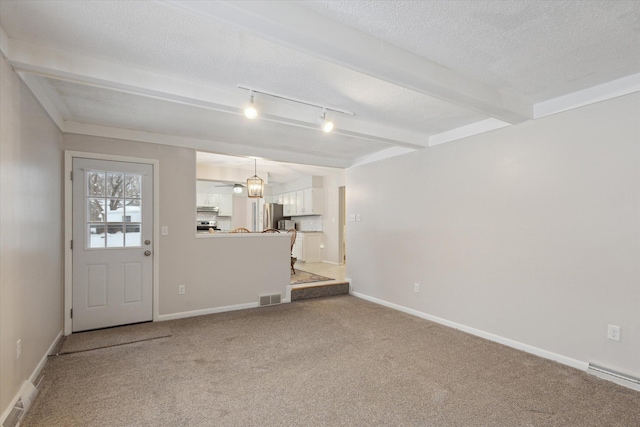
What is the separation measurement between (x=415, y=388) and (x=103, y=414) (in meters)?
2.16

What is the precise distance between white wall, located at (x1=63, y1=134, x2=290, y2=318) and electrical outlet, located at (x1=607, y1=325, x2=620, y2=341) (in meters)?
3.88

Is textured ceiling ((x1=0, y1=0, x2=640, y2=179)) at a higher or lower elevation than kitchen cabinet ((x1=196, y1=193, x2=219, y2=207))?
higher

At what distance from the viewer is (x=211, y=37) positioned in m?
1.97

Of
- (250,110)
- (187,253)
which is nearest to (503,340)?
(250,110)

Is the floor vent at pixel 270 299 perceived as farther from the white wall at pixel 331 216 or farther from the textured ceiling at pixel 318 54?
the white wall at pixel 331 216

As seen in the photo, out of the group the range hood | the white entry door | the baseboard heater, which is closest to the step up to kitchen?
the white entry door

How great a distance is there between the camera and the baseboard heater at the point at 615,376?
2391 millimetres

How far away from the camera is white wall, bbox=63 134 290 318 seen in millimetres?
4055

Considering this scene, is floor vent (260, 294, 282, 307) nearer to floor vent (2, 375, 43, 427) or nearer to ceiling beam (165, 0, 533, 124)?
floor vent (2, 375, 43, 427)

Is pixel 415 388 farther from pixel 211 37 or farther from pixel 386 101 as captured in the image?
pixel 211 37

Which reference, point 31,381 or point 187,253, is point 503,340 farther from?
→ point 31,381

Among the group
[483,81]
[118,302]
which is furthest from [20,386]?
[483,81]

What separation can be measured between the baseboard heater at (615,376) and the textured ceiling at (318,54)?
223 cm

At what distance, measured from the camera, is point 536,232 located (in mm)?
3033
